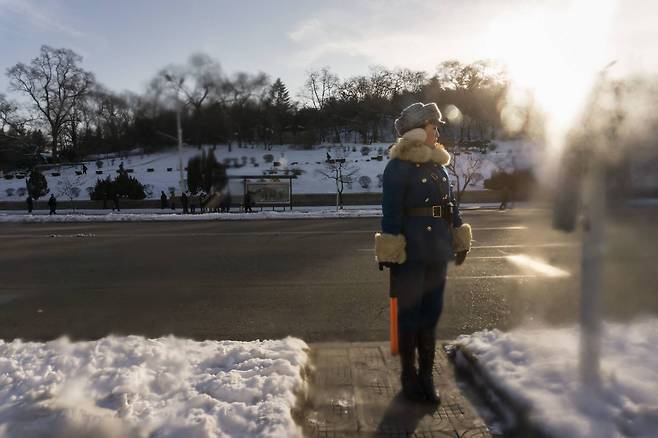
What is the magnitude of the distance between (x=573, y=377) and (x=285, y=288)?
13.9ft

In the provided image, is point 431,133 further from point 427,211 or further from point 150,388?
point 150,388

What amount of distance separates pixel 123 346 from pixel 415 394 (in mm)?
2196

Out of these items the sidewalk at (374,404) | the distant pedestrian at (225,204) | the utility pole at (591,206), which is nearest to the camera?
the utility pole at (591,206)

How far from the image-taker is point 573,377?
2.85 metres

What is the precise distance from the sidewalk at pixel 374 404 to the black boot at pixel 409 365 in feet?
0.27

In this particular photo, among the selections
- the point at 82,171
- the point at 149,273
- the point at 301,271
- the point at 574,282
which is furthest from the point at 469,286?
the point at 82,171

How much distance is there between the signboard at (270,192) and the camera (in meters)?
28.3

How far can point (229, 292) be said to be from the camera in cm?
640

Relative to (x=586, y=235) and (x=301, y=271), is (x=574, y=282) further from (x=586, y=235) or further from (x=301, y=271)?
(x=586, y=235)

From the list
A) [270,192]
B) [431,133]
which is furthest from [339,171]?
[431,133]

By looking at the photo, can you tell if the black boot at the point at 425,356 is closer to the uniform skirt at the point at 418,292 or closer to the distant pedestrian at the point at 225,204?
the uniform skirt at the point at 418,292

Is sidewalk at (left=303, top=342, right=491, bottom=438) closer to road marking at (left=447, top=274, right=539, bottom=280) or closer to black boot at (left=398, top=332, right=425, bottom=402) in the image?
black boot at (left=398, top=332, right=425, bottom=402)

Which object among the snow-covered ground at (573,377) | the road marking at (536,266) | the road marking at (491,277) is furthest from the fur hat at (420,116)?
the road marking at (536,266)

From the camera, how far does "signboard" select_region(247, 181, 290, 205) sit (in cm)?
2833
